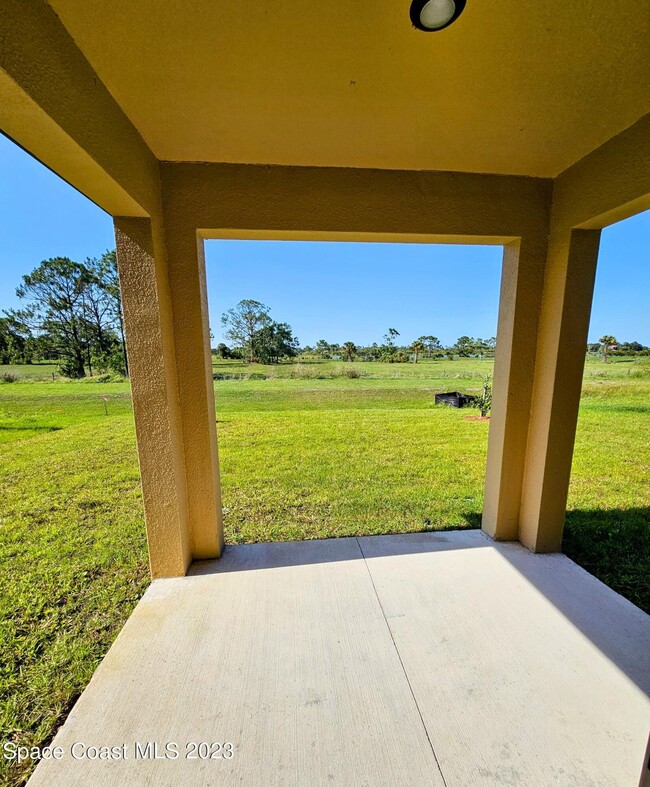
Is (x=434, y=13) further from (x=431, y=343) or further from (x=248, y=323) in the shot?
(x=431, y=343)

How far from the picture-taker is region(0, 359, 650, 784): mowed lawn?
1724 mm

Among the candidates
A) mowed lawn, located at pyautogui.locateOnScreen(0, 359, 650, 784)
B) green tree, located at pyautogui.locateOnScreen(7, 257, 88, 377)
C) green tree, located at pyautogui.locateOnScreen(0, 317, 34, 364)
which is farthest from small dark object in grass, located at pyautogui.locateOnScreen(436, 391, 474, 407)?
green tree, located at pyautogui.locateOnScreen(0, 317, 34, 364)

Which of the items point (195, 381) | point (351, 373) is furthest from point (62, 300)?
point (351, 373)

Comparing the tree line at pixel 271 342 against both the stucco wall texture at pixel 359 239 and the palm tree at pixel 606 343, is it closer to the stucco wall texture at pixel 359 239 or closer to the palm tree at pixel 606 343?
the palm tree at pixel 606 343

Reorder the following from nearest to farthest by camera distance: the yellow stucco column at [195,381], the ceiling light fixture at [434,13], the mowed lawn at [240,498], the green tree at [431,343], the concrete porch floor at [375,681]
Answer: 1. the ceiling light fixture at [434,13]
2. the concrete porch floor at [375,681]
3. the mowed lawn at [240,498]
4. the yellow stucco column at [195,381]
5. the green tree at [431,343]

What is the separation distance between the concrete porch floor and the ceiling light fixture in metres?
2.60

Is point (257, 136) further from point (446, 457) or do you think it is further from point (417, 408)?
point (417, 408)

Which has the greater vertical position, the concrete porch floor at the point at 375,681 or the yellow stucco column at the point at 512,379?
the yellow stucco column at the point at 512,379

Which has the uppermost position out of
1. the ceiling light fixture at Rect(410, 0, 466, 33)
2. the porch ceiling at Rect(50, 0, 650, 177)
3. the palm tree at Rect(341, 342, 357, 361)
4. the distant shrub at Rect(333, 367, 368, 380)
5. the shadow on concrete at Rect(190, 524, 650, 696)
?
the porch ceiling at Rect(50, 0, 650, 177)

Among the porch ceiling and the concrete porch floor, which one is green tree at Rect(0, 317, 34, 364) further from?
the concrete porch floor

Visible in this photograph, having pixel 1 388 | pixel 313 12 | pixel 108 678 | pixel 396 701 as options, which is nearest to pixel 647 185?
pixel 313 12

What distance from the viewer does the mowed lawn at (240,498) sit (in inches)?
67.9

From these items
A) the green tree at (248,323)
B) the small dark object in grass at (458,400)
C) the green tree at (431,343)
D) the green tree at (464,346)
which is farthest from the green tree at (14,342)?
the green tree at (464,346)

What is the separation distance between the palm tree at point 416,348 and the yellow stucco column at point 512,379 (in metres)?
11.4
